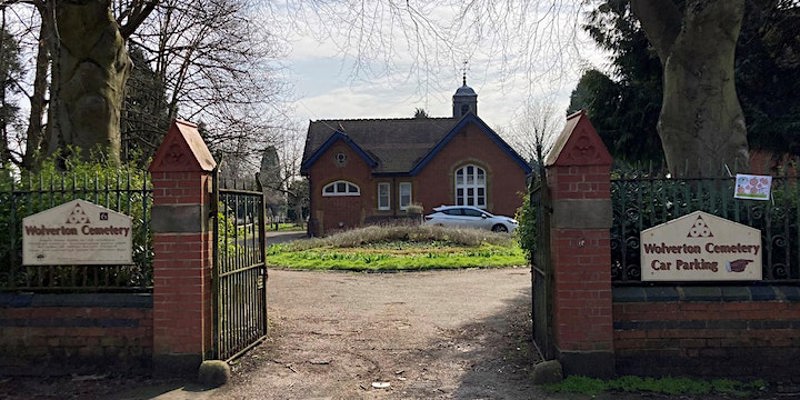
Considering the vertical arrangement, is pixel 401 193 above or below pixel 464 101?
below

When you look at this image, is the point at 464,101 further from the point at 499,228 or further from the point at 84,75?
the point at 84,75

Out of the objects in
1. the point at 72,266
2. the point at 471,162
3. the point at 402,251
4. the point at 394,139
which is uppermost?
the point at 394,139

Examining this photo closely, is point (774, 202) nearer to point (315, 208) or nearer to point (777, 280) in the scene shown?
point (777, 280)

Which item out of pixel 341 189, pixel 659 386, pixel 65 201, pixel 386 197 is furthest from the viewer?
pixel 386 197

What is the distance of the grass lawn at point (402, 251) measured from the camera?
55.0 ft

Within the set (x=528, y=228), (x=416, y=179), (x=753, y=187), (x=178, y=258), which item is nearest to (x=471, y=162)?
(x=416, y=179)

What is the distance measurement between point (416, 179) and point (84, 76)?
1109 inches

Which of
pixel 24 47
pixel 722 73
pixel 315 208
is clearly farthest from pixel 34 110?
pixel 315 208

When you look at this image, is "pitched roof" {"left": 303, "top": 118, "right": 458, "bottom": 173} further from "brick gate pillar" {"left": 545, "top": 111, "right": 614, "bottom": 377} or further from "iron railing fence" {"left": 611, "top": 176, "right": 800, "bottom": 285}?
"brick gate pillar" {"left": 545, "top": 111, "right": 614, "bottom": 377}

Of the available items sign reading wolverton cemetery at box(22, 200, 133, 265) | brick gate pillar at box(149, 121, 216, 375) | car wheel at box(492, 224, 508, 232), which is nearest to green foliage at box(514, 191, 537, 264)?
brick gate pillar at box(149, 121, 216, 375)

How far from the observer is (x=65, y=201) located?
6848mm

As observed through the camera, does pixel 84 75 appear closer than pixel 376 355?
No

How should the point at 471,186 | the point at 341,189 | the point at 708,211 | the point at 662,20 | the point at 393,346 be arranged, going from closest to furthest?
the point at 708,211
the point at 393,346
the point at 662,20
the point at 471,186
the point at 341,189

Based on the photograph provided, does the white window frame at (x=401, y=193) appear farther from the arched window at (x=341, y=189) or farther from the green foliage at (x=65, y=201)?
the green foliage at (x=65, y=201)
